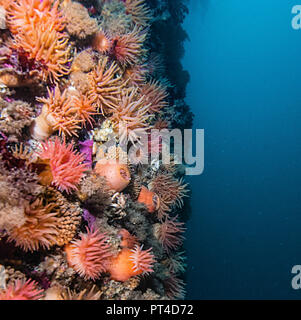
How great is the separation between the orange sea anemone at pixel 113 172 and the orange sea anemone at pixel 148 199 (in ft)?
2.53

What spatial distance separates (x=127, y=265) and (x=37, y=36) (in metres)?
3.12

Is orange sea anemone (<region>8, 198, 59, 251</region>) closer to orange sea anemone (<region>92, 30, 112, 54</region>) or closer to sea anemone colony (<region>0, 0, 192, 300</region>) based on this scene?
sea anemone colony (<region>0, 0, 192, 300</region>)

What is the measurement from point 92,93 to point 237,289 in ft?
81.6

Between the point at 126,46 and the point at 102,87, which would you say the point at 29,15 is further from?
the point at 126,46

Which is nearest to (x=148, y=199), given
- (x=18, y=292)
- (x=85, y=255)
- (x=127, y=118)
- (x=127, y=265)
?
(x=127, y=265)

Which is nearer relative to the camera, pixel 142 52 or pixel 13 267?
pixel 13 267

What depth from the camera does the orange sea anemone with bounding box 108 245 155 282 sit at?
3.21m

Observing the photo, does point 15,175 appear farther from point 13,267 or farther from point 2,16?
point 2,16

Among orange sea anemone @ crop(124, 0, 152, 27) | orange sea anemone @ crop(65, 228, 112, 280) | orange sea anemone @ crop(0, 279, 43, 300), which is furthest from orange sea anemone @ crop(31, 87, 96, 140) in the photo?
orange sea anemone @ crop(124, 0, 152, 27)

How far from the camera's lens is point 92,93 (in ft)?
11.1

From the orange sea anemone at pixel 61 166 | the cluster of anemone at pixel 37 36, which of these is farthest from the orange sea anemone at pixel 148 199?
the cluster of anemone at pixel 37 36

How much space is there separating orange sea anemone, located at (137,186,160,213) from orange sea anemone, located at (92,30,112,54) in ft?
8.02

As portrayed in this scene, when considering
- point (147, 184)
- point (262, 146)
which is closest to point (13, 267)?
point (147, 184)

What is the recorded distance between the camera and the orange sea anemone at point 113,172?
3426 mm
